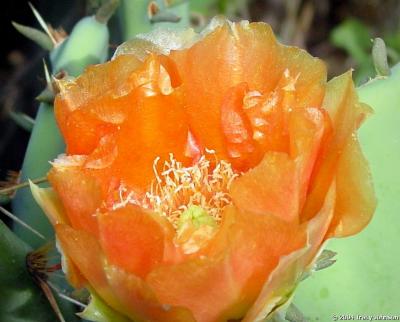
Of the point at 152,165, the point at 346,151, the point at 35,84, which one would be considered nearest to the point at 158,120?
the point at 152,165

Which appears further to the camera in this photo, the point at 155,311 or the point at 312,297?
the point at 312,297

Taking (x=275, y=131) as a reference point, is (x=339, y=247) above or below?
below

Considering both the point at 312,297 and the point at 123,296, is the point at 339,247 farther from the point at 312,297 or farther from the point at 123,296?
the point at 123,296

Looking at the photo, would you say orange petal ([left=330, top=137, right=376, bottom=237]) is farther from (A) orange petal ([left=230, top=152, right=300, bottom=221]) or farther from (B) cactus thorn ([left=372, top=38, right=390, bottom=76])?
(B) cactus thorn ([left=372, top=38, right=390, bottom=76])

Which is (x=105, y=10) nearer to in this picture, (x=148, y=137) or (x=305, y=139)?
(x=148, y=137)

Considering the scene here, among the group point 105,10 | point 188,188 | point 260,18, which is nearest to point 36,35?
point 105,10

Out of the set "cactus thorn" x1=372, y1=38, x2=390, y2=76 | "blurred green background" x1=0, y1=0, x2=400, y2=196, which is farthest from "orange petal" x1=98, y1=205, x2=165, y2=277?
"blurred green background" x1=0, y1=0, x2=400, y2=196

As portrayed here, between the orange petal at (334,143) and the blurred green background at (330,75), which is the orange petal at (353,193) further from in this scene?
the blurred green background at (330,75)

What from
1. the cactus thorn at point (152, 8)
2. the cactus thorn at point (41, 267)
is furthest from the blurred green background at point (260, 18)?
the cactus thorn at point (41, 267)
